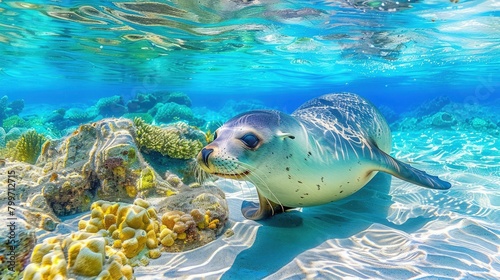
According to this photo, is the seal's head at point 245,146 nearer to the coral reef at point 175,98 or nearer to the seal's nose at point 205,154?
the seal's nose at point 205,154

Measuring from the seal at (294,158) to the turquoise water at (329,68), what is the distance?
22.8 inches

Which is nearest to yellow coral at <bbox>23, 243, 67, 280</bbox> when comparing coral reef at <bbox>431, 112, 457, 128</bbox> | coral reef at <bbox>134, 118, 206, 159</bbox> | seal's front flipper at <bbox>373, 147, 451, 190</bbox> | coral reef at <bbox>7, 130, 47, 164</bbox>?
coral reef at <bbox>134, 118, 206, 159</bbox>

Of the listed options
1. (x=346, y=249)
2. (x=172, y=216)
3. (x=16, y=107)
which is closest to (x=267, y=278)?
(x=346, y=249)

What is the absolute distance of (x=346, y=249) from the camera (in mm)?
3449

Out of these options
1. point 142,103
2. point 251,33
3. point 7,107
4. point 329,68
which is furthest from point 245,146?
point 7,107

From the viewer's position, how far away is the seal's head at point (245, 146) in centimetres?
266

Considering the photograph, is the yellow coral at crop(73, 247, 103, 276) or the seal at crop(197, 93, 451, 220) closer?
the yellow coral at crop(73, 247, 103, 276)

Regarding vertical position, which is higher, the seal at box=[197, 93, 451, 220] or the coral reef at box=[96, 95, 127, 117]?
the seal at box=[197, 93, 451, 220]

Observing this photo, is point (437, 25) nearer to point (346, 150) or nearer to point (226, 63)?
point (346, 150)

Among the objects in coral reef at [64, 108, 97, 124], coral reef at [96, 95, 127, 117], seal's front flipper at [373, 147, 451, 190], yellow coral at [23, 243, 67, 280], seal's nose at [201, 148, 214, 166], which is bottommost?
coral reef at [64, 108, 97, 124]

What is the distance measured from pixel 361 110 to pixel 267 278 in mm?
3748

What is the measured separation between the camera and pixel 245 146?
113 inches

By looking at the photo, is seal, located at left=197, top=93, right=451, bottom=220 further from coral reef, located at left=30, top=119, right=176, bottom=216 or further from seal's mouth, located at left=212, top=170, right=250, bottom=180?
coral reef, located at left=30, top=119, right=176, bottom=216

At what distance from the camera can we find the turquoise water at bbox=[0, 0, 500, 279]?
127 inches
